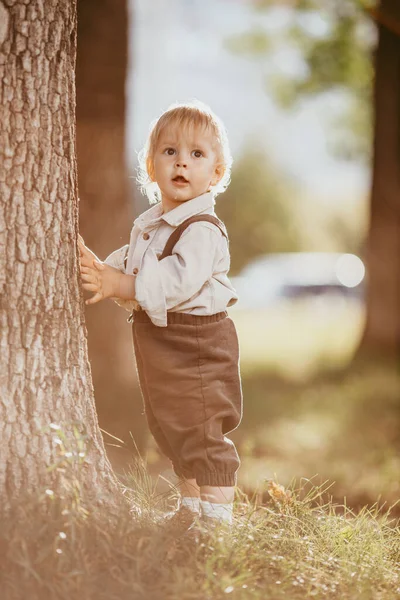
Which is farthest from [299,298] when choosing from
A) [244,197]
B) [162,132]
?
[162,132]

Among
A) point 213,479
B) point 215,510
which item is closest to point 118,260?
point 213,479

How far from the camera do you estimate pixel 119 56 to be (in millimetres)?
6824

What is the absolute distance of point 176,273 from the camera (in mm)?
3268

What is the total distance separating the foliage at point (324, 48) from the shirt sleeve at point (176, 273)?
9020 millimetres

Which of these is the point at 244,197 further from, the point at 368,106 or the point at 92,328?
the point at 92,328

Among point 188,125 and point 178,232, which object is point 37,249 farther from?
point 188,125

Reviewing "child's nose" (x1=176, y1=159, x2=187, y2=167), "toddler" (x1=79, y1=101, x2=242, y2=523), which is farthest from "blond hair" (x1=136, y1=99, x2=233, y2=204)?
"child's nose" (x1=176, y1=159, x2=187, y2=167)

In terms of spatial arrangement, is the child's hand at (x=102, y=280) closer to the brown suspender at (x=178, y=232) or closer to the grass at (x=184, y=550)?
the brown suspender at (x=178, y=232)

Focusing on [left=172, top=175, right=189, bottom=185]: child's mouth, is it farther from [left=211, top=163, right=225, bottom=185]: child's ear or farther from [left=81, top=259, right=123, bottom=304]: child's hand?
[left=81, top=259, right=123, bottom=304]: child's hand

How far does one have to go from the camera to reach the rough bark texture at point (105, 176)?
6.52 meters

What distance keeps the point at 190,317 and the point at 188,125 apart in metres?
0.77

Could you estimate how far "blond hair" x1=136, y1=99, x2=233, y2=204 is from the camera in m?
Result: 3.43

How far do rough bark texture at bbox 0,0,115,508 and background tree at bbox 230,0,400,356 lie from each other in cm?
706

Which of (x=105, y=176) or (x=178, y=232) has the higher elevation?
(x=105, y=176)
